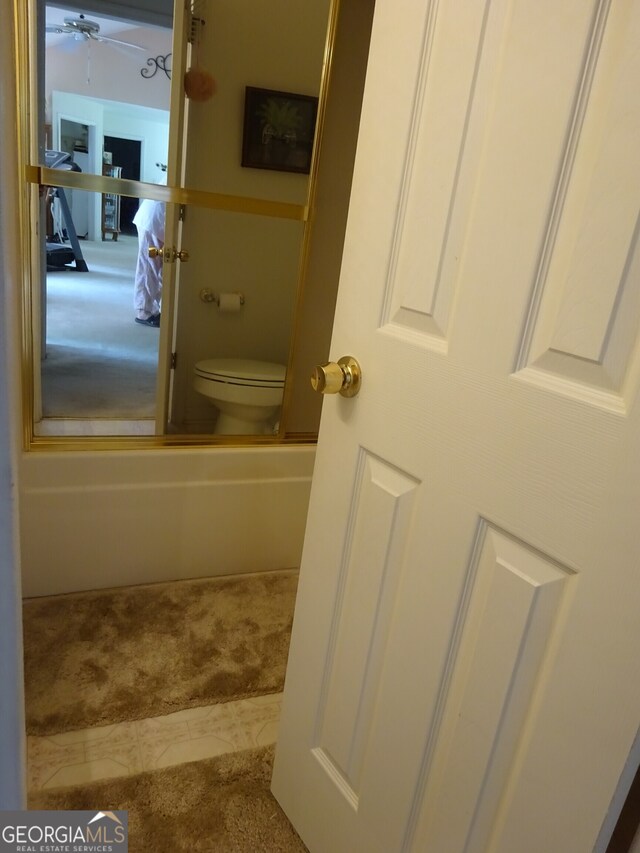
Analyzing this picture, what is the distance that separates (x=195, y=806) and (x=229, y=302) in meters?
1.47

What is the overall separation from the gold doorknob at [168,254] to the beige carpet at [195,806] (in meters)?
1.42

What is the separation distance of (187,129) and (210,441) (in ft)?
3.14

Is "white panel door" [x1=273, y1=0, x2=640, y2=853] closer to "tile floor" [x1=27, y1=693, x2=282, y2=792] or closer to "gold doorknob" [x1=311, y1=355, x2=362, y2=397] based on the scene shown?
"gold doorknob" [x1=311, y1=355, x2=362, y2=397]

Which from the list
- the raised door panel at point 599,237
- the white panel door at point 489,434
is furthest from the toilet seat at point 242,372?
the raised door panel at point 599,237

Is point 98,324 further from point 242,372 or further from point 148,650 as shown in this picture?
point 148,650

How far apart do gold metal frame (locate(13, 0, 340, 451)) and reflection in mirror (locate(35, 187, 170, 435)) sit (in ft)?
0.12

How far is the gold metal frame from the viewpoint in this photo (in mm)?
1481

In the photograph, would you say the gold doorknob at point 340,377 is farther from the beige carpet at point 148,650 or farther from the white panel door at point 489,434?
the beige carpet at point 148,650

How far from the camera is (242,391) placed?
2055mm

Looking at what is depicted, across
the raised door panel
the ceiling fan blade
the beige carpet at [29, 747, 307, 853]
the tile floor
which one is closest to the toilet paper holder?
the ceiling fan blade

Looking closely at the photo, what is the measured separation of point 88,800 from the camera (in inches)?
47.9

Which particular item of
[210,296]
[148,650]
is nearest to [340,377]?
[148,650]

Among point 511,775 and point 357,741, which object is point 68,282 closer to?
point 357,741

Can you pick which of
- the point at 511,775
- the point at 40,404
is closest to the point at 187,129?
the point at 40,404
